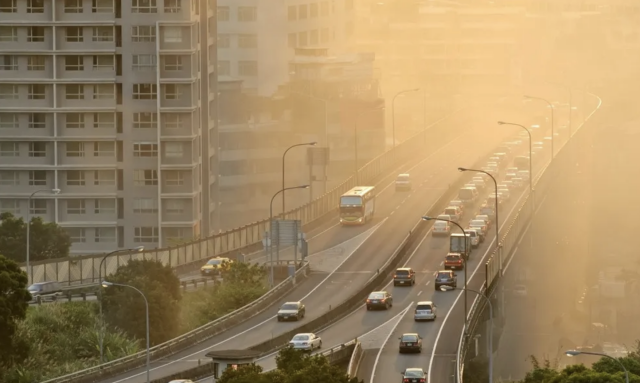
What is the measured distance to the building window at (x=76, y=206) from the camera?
145 m

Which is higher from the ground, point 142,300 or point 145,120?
point 145,120

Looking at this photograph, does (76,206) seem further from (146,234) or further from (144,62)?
(144,62)

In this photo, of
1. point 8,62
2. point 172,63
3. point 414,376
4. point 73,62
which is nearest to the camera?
point 414,376

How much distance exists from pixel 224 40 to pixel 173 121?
49995mm

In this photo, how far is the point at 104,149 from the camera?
14512cm

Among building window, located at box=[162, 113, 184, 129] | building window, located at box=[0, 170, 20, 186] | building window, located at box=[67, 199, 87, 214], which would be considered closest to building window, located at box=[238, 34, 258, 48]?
building window, located at box=[162, 113, 184, 129]

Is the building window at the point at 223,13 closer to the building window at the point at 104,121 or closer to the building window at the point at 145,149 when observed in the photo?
the building window at the point at 145,149

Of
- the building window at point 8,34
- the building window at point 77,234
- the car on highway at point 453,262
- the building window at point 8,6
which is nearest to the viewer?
the car on highway at point 453,262

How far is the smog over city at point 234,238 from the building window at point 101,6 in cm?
16

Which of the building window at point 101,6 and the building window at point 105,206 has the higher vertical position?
the building window at point 101,6

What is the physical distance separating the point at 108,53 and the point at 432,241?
31.1m

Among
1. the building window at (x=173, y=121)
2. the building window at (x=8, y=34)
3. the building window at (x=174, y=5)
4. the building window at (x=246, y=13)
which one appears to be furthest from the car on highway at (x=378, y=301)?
the building window at (x=246, y=13)

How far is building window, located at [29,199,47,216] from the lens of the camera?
5689 inches

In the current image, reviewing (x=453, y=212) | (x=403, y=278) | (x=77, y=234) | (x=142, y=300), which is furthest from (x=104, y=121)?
(x=142, y=300)
